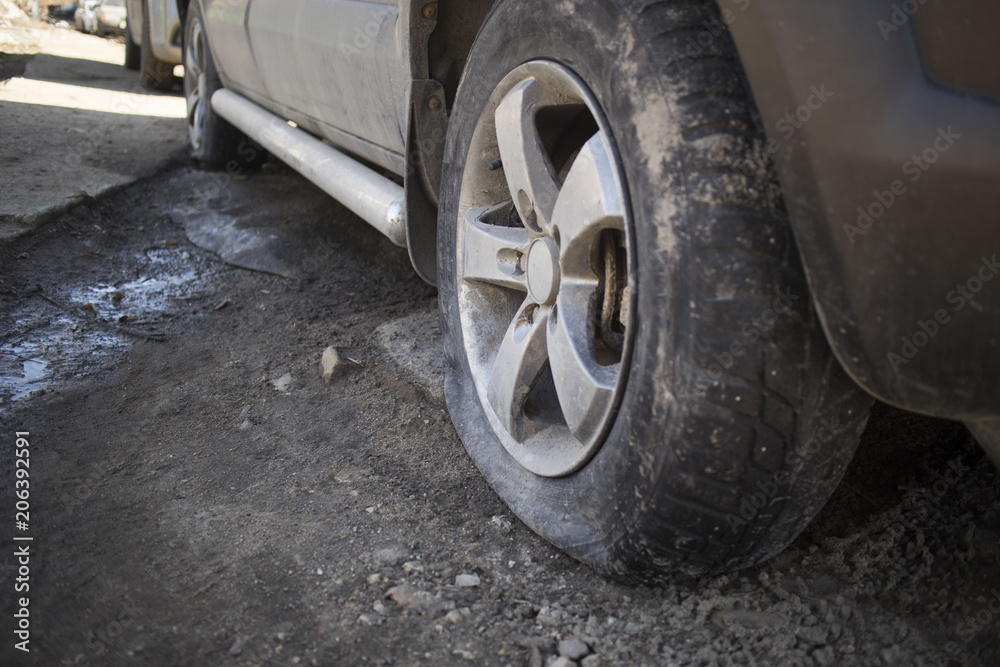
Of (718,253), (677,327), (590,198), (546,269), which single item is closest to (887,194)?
(718,253)

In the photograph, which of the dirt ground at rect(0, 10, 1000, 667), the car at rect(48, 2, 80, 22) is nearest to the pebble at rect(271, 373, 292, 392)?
the dirt ground at rect(0, 10, 1000, 667)

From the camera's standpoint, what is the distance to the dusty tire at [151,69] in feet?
23.6

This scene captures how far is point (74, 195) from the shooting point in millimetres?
3863

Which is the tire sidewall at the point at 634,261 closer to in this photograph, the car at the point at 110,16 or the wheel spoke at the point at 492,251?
the wheel spoke at the point at 492,251

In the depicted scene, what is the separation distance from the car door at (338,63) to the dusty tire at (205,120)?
1326 millimetres

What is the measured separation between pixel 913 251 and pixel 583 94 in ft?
2.15

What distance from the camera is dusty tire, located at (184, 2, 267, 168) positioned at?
450cm

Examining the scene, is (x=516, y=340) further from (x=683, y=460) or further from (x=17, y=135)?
(x=17, y=135)

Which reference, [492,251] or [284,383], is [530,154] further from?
[284,383]

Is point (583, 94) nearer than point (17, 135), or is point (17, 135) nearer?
point (583, 94)

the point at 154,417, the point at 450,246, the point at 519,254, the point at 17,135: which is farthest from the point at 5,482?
the point at 17,135

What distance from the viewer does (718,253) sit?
108 centimetres

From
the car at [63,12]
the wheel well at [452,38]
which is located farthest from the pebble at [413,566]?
the car at [63,12]

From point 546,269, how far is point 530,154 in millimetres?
259
